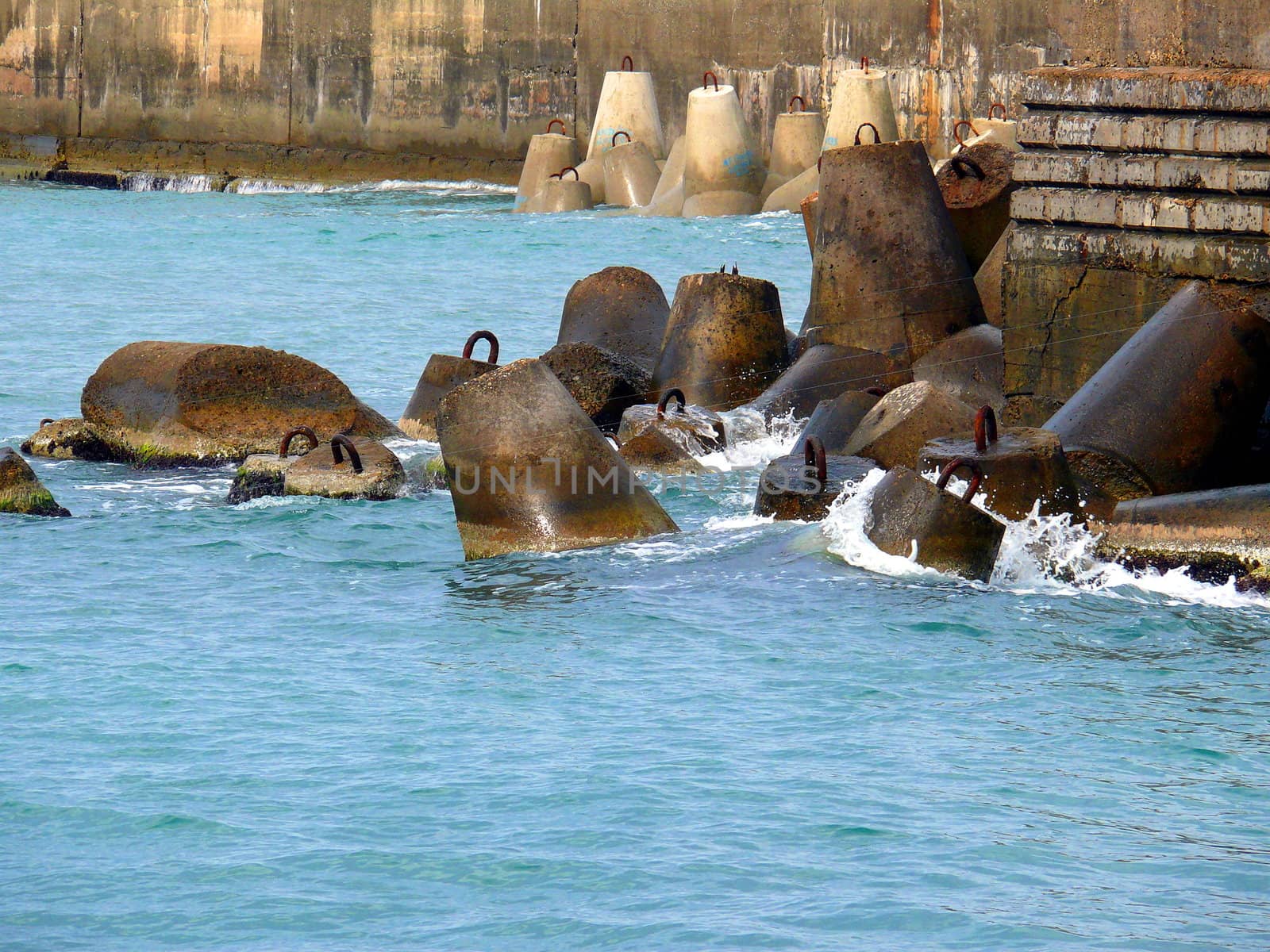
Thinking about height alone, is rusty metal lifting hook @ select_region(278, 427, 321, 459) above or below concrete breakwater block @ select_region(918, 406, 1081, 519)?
below

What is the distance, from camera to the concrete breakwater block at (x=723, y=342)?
11656 millimetres

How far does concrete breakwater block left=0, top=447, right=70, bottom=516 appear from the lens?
31.4 ft

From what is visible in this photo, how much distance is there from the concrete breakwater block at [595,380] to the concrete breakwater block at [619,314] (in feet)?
2.66

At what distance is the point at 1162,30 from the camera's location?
932cm

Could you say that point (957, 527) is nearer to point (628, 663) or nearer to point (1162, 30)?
point (628, 663)

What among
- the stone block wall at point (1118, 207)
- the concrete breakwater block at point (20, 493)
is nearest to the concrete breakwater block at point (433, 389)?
the concrete breakwater block at point (20, 493)

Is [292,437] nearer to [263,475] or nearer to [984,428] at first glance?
[263,475]

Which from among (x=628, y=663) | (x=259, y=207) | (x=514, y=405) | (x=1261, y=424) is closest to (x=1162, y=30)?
(x=1261, y=424)

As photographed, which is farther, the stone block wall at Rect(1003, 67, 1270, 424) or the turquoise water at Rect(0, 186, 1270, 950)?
the stone block wall at Rect(1003, 67, 1270, 424)

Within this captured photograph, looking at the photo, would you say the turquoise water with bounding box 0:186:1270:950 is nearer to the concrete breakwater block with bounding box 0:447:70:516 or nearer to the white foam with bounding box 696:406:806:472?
the concrete breakwater block with bounding box 0:447:70:516

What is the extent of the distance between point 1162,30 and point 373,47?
23743mm

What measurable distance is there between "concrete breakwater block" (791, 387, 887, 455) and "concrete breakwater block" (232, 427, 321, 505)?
2708 millimetres

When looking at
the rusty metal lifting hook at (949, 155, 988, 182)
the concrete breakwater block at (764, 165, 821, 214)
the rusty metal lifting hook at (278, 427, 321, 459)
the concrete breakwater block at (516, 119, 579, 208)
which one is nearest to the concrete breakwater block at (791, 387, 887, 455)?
the rusty metal lifting hook at (278, 427, 321, 459)

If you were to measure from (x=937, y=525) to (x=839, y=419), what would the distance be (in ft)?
6.91
